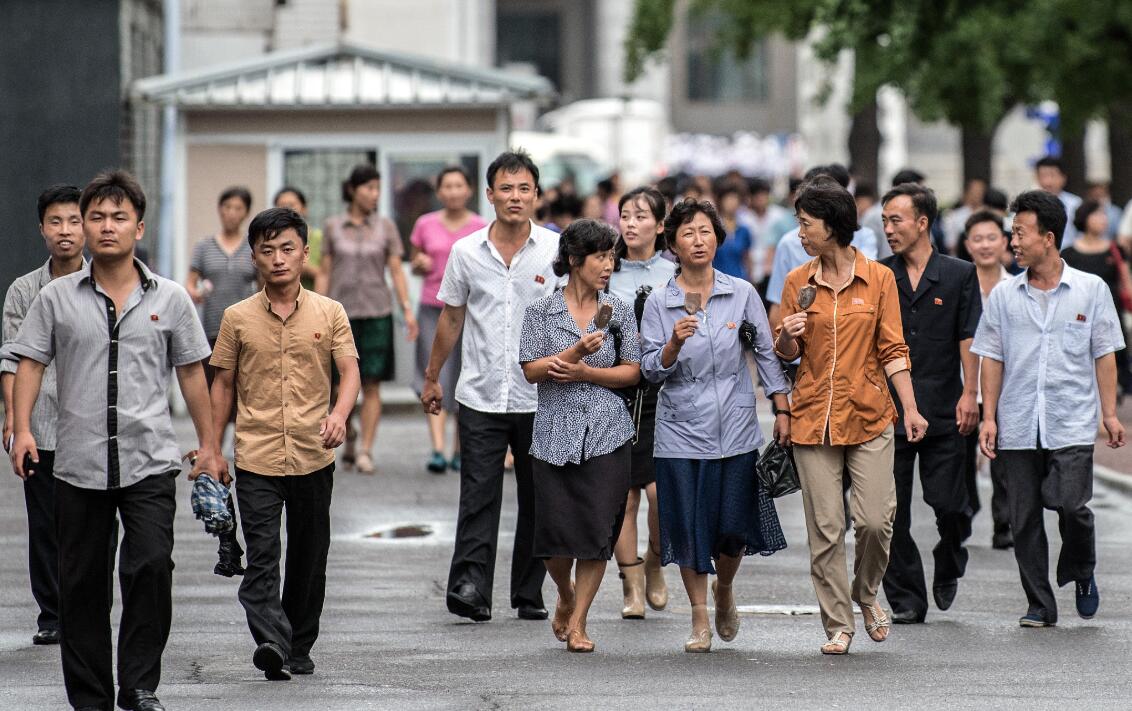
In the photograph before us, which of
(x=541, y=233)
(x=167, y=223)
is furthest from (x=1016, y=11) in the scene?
(x=541, y=233)

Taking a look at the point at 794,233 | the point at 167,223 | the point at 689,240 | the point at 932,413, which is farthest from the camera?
the point at 167,223

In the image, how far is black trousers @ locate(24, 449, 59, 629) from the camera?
862 centimetres

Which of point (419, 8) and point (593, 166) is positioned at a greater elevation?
point (419, 8)

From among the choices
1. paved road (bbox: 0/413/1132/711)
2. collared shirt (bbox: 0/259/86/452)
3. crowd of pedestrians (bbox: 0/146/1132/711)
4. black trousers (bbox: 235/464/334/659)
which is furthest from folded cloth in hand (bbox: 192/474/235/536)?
collared shirt (bbox: 0/259/86/452)

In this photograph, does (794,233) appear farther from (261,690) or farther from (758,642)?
(261,690)

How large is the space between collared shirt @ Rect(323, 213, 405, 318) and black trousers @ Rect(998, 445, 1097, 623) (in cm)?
627

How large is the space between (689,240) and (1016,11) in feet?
43.1

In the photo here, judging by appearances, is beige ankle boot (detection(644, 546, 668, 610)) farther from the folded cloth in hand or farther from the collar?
the folded cloth in hand

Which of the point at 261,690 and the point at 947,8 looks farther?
the point at 947,8

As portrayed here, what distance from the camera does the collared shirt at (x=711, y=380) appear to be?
27.8ft

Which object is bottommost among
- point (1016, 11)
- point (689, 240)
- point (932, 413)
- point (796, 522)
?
point (796, 522)

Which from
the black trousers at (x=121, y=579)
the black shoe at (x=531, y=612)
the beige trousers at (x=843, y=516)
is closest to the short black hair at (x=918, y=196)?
the beige trousers at (x=843, y=516)

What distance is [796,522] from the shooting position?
12680 millimetres

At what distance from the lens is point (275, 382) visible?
7.92 m
